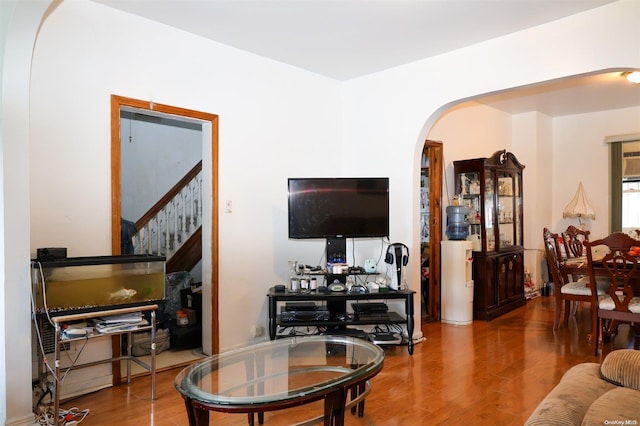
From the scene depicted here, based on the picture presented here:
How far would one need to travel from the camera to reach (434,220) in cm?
532

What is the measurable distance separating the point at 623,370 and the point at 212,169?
3.11 m

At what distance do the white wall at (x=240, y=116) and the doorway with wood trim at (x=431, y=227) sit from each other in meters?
0.93

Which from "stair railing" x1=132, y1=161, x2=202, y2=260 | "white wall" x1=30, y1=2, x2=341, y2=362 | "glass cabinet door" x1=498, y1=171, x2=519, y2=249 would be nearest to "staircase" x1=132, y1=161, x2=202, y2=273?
"stair railing" x1=132, y1=161, x2=202, y2=260

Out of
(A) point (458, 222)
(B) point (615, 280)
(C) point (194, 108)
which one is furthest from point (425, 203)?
(C) point (194, 108)

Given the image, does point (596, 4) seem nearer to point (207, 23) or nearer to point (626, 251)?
point (626, 251)

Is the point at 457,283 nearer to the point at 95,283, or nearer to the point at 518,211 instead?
the point at 518,211

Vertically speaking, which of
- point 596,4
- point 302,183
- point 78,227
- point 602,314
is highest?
point 596,4

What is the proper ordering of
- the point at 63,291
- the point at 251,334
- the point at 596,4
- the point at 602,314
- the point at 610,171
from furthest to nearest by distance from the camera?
1. the point at 610,171
2. the point at 251,334
3. the point at 602,314
4. the point at 596,4
5. the point at 63,291

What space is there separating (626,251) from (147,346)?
13.5 ft

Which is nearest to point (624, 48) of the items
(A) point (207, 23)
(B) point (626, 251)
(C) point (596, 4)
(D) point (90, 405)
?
(C) point (596, 4)

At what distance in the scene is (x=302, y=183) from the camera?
4.04 metres

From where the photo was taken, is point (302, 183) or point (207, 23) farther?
point (302, 183)

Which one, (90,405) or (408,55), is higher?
(408,55)

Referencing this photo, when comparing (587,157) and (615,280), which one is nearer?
(615,280)
